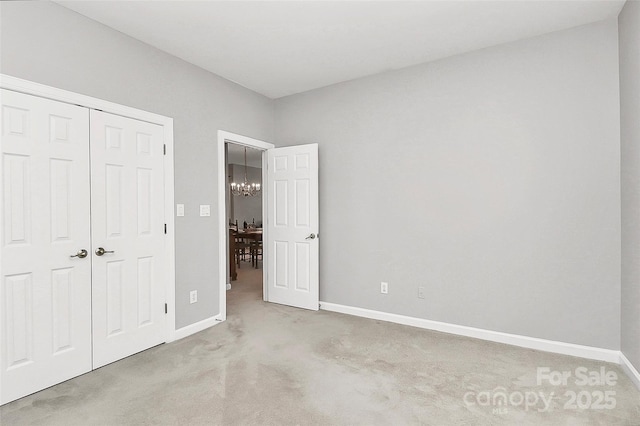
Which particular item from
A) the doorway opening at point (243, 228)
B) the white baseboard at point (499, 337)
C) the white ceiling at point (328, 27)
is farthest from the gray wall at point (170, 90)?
the white baseboard at point (499, 337)

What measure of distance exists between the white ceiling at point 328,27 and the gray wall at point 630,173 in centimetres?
31

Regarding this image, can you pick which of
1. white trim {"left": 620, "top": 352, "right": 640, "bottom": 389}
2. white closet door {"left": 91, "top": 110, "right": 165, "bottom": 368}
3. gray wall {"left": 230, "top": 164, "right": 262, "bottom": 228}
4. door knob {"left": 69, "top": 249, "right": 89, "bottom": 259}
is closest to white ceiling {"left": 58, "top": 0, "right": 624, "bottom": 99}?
white closet door {"left": 91, "top": 110, "right": 165, "bottom": 368}

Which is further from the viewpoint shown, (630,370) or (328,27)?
(328,27)

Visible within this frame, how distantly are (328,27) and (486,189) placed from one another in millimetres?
2119

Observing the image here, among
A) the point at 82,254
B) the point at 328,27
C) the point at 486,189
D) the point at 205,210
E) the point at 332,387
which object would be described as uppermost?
the point at 328,27

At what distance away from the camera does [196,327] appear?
337cm

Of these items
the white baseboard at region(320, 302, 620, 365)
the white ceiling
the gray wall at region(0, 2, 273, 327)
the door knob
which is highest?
the white ceiling

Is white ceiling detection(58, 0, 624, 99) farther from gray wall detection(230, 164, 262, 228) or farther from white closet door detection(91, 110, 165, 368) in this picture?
gray wall detection(230, 164, 262, 228)

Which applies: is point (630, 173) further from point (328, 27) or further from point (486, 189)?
point (328, 27)

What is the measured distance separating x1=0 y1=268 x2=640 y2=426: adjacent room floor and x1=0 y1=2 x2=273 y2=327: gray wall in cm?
86

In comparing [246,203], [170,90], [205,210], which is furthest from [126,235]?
[246,203]

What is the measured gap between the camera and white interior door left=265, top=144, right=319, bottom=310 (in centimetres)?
406

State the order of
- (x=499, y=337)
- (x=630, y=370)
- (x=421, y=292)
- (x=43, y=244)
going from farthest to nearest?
(x=421, y=292) → (x=499, y=337) → (x=630, y=370) → (x=43, y=244)

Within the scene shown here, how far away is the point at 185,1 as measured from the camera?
240cm
